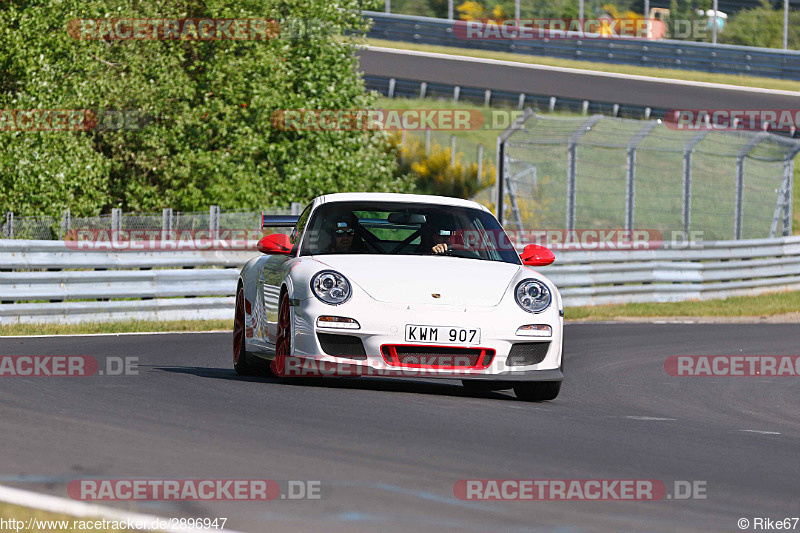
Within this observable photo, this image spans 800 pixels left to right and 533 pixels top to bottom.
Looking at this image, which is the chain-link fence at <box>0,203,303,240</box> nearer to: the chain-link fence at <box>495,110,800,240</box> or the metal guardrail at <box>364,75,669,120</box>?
the chain-link fence at <box>495,110,800,240</box>

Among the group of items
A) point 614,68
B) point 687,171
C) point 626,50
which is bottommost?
point 687,171

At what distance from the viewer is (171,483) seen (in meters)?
5.31

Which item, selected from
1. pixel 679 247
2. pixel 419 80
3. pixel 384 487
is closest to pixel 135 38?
pixel 679 247

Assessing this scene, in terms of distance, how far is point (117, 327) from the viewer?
15.4m

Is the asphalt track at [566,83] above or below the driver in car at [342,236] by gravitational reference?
below

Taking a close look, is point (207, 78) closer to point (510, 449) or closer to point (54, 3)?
point (54, 3)

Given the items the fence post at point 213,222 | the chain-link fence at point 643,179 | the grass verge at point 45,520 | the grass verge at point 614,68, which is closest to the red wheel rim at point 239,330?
the grass verge at point 45,520

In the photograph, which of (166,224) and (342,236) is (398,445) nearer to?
(342,236)

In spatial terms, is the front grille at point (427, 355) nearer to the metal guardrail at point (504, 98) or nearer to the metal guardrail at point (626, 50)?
the metal guardrail at point (504, 98)

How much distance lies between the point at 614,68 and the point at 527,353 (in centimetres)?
3629

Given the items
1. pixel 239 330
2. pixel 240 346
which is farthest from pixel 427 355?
pixel 239 330

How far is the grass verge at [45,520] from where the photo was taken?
4.43 meters

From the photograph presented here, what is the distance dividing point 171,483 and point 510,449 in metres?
1.86

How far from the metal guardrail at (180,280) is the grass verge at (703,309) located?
31 centimetres
